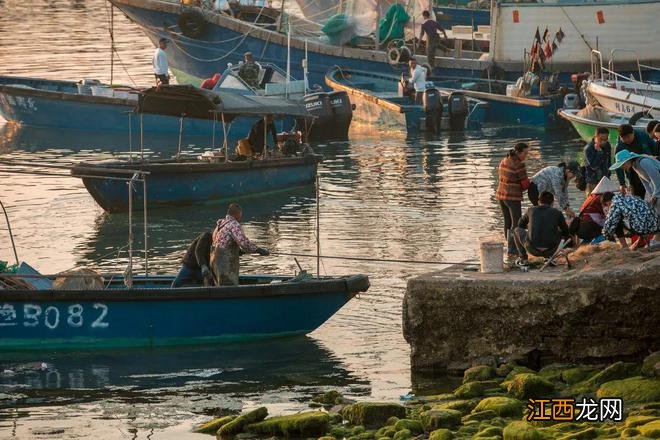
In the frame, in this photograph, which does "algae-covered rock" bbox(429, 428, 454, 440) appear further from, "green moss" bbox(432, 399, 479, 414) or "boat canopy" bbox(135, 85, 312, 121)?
"boat canopy" bbox(135, 85, 312, 121)

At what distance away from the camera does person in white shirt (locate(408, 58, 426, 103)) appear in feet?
127

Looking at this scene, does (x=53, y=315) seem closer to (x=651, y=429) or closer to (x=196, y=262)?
(x=196, y=262)

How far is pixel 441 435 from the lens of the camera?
14305 millimetres

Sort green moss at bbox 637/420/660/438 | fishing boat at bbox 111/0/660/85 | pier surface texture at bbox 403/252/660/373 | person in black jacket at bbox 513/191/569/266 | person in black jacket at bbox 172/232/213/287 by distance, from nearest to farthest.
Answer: green moss at bbox 637/420/660/438, pier surface texture at bbox 403/252/660/373, person in black jacket at bbox 513/191/569/266, person in black jacket at bbox 172/232/213/287, fishing boat at bbox 111/0/660/85

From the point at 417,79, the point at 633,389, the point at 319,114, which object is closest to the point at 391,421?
the point at 633,389

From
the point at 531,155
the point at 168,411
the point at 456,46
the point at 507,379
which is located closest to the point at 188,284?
the point at 168,411

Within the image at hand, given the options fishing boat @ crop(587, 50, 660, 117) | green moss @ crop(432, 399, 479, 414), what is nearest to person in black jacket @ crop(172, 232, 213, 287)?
green moss @ crop(432, 399, 479, 414)

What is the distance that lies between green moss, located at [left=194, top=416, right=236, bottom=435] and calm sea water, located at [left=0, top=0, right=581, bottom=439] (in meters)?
0.19

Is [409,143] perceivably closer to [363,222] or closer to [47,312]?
[363,222]

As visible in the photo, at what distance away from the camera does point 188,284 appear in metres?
18.8

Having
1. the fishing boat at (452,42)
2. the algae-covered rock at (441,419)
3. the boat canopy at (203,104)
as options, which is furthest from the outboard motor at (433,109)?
the algae-covered rock at (441,419)

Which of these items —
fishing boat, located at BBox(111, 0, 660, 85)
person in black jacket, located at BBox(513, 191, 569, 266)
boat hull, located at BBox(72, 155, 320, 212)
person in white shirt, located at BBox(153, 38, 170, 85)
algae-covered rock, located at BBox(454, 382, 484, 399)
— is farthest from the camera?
fishing boat, located at BBox(111, 0, 660, 85)

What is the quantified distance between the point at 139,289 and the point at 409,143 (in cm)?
1982

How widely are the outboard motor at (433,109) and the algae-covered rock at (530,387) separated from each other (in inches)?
905
